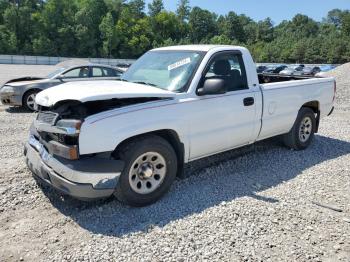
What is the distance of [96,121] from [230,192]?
6.78 feet

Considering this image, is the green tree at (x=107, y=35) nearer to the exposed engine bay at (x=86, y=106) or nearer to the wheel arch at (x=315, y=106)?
the wheel arch at (x=315, y=106)

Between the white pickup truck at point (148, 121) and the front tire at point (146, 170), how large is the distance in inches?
0.5

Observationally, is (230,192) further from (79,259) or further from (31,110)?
(31,110)

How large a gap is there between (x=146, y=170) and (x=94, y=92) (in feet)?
3.60

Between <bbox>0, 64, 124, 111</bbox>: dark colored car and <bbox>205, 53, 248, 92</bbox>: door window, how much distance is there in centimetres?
561

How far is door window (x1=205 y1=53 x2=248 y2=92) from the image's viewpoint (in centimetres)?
521

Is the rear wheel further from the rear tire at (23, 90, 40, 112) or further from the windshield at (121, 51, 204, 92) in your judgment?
the windshield at (121, 51, 204, 92)

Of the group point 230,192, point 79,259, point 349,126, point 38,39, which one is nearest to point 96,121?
point 79,259

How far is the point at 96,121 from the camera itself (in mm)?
3826

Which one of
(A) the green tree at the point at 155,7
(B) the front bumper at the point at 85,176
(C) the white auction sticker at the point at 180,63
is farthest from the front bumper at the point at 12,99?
(A) the green tree at the point at 155,7

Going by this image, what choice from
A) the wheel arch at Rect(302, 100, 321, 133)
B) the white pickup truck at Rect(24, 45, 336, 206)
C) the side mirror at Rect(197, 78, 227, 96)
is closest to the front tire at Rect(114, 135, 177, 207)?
the white pickup truck at Rect(24, 45, 336, 206)

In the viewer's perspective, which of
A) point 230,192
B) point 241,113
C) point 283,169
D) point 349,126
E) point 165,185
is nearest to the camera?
point 165,185

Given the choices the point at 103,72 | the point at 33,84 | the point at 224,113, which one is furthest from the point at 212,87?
the point at 103,72

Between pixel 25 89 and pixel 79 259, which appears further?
pixel 25 89
